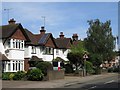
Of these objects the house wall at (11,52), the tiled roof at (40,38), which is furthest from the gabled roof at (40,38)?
the house wall at (11,52)

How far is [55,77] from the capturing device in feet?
110

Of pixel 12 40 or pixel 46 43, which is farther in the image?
pixel 46 43

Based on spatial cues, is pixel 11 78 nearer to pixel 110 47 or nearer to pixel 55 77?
pixel 55 77

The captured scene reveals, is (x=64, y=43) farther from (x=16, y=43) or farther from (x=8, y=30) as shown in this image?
(x=8, y=30)

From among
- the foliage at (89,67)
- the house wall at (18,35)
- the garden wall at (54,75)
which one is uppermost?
the house wall at (18,35)

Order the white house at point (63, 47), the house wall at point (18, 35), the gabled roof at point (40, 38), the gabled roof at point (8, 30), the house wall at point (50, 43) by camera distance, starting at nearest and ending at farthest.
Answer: the gabled roof at point (8, 30) → the house wall at point (18, 35) → the gabled roof at point (40, 38) → the house wall at point (50, 43) → the white house at point (63, 47)

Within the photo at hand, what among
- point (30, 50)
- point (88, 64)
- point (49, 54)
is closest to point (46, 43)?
point (49, 54)

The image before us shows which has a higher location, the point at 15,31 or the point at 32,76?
the point at 15,31

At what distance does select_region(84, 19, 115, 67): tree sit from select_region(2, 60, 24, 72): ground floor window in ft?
63.0

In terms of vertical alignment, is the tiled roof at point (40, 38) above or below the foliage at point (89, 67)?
above

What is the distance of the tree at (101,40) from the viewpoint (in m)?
59.2

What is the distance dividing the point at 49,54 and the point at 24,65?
30.1 ft

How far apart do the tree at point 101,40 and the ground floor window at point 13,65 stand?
19200 millimetres

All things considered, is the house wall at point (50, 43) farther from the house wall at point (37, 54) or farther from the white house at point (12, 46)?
the white house at point (12, 46)
